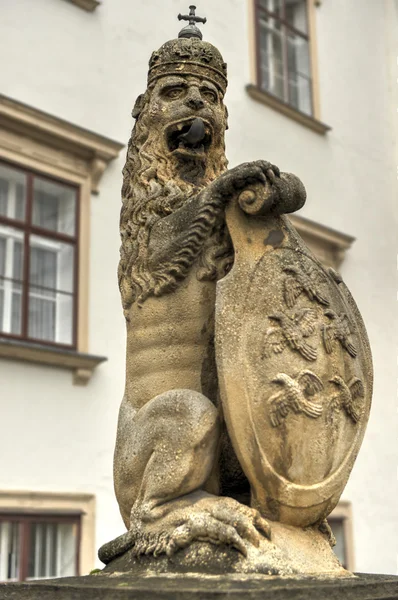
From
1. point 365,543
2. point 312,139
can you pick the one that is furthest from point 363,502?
point 312,139

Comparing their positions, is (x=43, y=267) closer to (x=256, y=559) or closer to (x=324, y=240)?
(x=324, y=240)

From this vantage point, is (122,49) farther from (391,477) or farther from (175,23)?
(391,477)

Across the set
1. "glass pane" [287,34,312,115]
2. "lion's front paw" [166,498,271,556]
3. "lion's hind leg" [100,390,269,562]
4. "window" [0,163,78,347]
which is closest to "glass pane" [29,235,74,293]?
"window" [0,163,78,347]

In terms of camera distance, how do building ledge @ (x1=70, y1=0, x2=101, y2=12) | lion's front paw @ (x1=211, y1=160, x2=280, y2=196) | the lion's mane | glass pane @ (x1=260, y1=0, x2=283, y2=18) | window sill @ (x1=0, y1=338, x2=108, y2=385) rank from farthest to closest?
1. glass pane @ (x1=260, y1=0, x2=283, y2=18)
2. building ledge @ (x1=70, y1=0, x2=101, y2=12)
3. window sill @ (x1=0, y1=338, x2=108, y2=385)
4. the lion's mane
5. lion's front paw @ (x1=211, y1=160, x2=280, y2=196)

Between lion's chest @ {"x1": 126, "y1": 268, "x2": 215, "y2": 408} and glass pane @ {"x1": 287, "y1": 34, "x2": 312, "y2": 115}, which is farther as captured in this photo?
glass pane @ {"x1": 287, "y1": 34, "x2": 312, "y2": 115}

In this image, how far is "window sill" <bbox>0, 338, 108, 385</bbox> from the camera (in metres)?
6.64

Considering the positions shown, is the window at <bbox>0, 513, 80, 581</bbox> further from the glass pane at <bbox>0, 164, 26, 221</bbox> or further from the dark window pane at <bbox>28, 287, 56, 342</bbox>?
the glass pane at <bbox>0, 164, 26, 221</bbox>

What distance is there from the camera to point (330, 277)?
9.65 feet

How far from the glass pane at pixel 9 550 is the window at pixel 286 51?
5888 millimetres

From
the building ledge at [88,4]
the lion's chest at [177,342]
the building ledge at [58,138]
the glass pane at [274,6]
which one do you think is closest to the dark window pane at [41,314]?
the building ledge at [58,138]

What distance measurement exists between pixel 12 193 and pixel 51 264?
26.6 inches

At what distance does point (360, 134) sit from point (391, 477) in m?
4.26

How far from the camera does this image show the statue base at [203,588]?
220 centimetres

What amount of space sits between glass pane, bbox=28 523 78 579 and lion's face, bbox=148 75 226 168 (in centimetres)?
434
